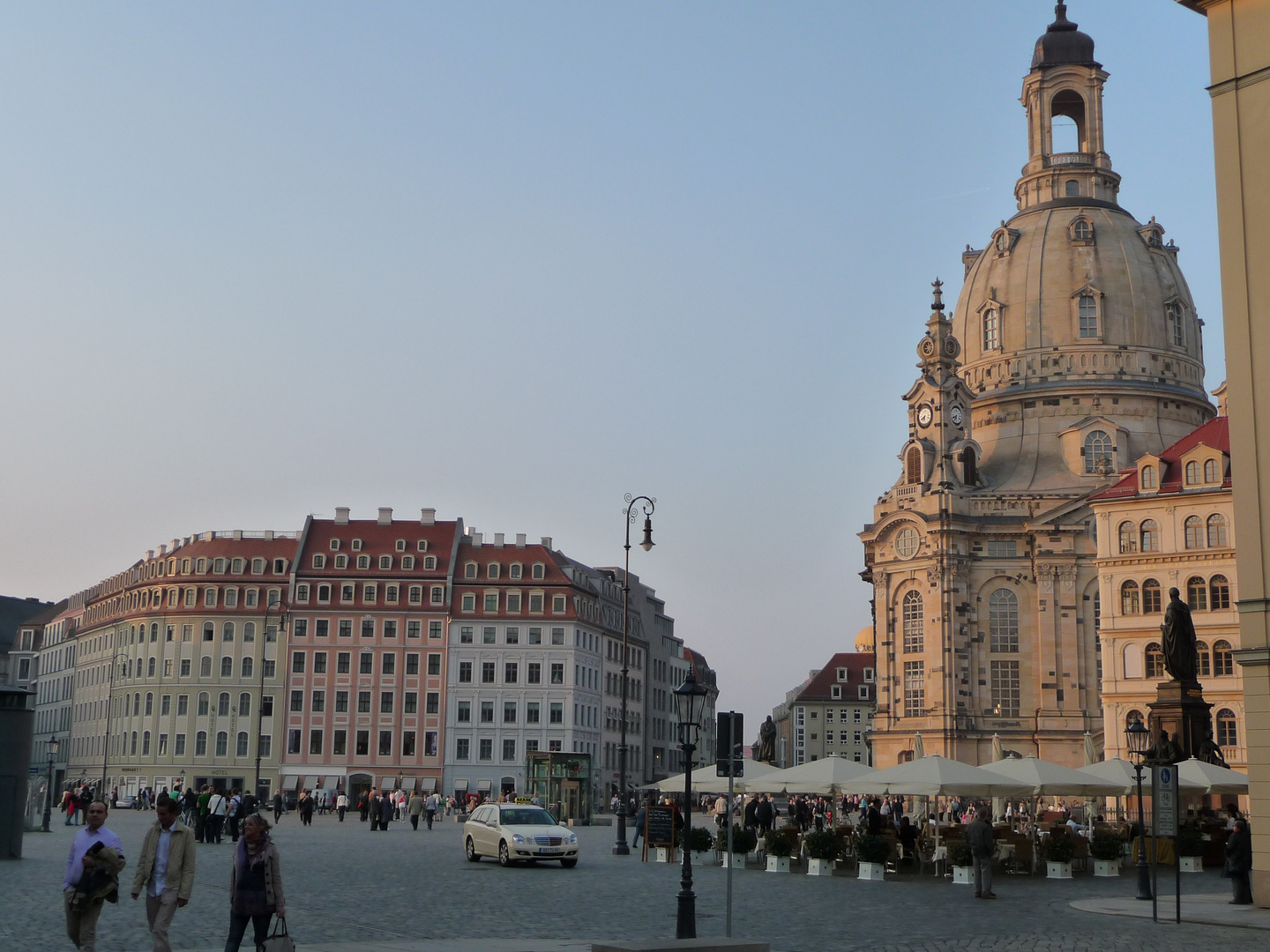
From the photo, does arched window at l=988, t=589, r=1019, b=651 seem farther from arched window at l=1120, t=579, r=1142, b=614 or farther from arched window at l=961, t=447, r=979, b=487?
arched window at l=1120, t=579, r=1142, b=614

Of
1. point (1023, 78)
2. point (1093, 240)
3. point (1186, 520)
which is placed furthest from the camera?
point (1023, 78)

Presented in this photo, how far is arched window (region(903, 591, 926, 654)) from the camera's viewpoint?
3856 inches

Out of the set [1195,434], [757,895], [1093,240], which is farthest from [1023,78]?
[757,895]

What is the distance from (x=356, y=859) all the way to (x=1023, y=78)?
9371 centimetres

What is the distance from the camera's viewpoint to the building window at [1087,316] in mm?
102062

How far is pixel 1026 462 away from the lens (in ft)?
334

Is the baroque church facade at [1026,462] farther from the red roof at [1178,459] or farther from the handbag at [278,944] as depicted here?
the handbag at [278,944]

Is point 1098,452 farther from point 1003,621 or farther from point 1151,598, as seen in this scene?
point 1151,598

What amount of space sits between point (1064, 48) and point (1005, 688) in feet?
164

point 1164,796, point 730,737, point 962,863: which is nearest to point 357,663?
point 962,863

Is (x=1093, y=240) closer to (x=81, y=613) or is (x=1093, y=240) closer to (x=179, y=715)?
(x=179, y=715)

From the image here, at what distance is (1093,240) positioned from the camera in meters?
104

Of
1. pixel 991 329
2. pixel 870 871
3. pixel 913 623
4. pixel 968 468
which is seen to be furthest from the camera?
pixel 991 329

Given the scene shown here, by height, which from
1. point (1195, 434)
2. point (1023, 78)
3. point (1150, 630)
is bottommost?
point (1150, 630)
